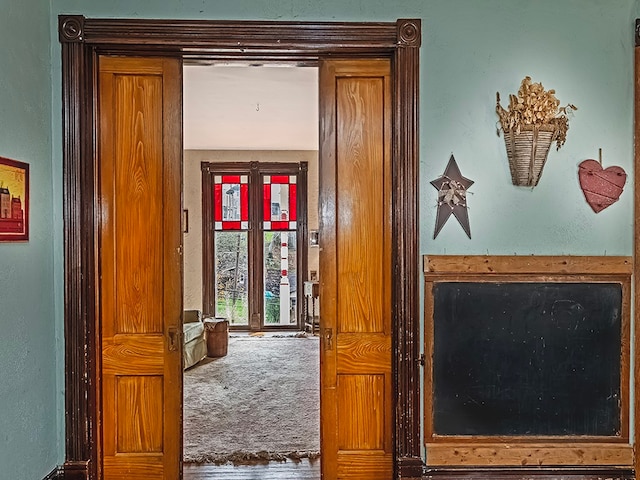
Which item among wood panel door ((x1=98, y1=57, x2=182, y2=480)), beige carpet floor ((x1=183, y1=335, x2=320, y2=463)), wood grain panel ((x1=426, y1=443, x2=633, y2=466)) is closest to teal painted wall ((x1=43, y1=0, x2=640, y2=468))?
wood panel door ((x1=98, y1=57, x2=182, y2=480))

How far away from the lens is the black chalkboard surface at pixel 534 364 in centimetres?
281

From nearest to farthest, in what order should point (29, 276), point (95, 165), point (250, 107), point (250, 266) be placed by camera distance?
point (29, 276) < point (95, 165) < point (250, 107) < point (250, 266)

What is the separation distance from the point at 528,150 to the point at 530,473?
5.60 feet

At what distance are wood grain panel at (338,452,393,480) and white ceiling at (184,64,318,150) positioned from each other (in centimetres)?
262

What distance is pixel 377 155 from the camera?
2.95 metres

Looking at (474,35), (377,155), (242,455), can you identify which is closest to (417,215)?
(377,155)

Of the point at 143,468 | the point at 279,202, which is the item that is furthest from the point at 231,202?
the point at 143,468

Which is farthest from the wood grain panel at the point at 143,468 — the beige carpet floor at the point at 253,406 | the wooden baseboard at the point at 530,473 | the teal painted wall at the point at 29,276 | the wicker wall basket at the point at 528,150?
the wicker wall basket at the point at 528,150

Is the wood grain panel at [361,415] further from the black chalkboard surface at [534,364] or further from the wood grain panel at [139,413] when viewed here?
the wood grain panel at [139,413]

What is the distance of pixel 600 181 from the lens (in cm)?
282

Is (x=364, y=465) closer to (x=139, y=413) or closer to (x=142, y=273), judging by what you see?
(x=139, y=413)

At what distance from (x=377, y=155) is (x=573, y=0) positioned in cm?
Answer: 132

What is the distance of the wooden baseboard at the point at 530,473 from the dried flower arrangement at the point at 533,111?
1.74 m

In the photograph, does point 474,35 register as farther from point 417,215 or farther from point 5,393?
point 5,393
